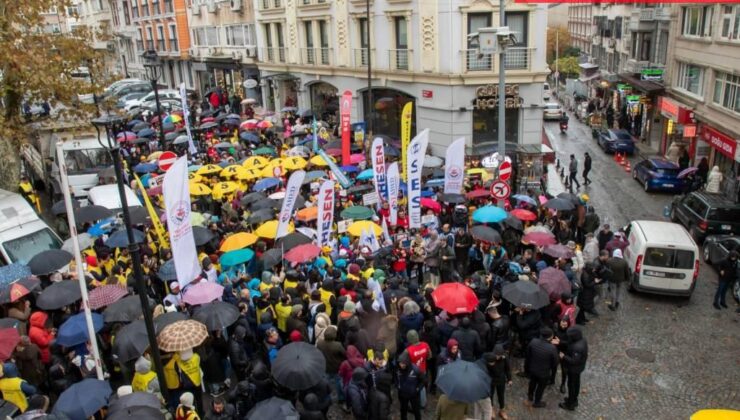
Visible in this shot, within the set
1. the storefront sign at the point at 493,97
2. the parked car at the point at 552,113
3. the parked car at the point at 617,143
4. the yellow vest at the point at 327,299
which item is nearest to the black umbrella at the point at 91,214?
the yellow vest at the point at 327,299

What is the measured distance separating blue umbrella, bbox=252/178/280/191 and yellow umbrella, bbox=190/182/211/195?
150 cm

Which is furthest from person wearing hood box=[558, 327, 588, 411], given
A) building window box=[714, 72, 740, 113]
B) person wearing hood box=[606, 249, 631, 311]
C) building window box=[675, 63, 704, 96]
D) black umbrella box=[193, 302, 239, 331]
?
building window box=[675, 63, 704, 96]

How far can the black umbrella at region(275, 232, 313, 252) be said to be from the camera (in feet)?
45.4

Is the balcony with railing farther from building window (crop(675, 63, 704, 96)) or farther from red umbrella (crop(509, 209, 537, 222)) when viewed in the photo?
building window (crop(675, 63, 704, 96))

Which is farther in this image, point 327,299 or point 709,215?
point 709,215

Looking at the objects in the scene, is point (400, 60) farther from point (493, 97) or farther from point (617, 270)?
point (617, 270)

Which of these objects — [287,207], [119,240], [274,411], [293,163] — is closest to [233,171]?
[293,163]

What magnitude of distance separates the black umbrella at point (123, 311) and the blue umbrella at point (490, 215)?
8.54 m

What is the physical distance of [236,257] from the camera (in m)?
13.4

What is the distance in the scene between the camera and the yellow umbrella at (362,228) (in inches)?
577

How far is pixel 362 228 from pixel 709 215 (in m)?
11.0

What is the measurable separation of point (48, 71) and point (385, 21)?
15.7m

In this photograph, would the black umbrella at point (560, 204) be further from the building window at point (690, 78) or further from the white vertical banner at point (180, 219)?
the building window at point (690, 78)

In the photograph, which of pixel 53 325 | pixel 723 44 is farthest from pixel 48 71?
pixel 723 44
